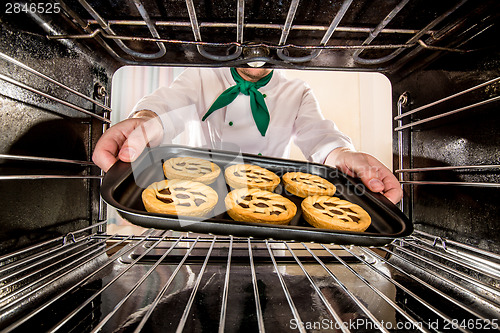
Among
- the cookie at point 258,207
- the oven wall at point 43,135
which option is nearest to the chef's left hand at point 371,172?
the cookie at point 258,207

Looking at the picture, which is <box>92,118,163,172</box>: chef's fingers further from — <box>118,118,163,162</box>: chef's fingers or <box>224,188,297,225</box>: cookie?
<box>224,188,297,225</box>: cookie

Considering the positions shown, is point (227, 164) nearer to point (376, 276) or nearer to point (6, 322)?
point (376, 276)

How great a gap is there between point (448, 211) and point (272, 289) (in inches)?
22.0

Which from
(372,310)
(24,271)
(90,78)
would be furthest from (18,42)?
(372,310)

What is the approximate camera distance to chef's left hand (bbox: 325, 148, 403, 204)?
2.91ft

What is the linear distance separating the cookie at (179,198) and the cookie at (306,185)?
0.33 metres

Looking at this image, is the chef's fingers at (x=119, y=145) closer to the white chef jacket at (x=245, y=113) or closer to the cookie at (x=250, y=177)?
the cookie at (x=250, y=177)

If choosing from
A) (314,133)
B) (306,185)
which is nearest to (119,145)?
(306,185)

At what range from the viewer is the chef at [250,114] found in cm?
132

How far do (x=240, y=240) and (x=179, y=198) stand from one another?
0.24 metres

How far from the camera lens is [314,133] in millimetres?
1598

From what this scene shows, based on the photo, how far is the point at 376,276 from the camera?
69cm

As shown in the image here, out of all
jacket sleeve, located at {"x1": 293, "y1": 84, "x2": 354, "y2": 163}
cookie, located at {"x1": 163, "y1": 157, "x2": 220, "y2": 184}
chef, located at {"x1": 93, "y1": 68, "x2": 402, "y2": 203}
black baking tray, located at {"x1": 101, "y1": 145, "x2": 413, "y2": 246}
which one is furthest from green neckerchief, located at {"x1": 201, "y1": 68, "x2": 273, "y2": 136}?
cookie, located at {"x1": 163, "y1": 157, "x2": 220, "y2": 184}

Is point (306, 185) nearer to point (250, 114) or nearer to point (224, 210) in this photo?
point (224, 210)
